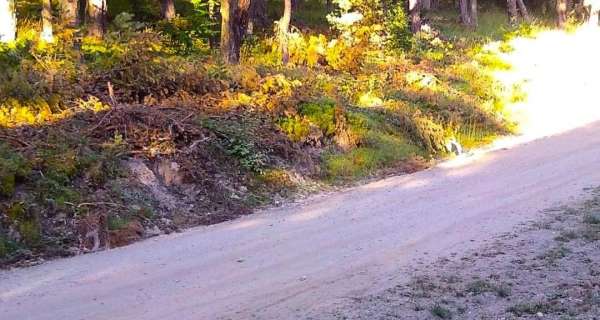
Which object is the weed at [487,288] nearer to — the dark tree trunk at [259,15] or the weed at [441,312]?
the weed at [441,312]

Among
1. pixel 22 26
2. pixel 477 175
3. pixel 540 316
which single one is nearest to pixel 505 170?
pixel 477 175

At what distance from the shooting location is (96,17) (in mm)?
17516

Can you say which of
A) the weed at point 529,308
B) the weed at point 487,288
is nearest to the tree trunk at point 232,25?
the weed at point 487,288

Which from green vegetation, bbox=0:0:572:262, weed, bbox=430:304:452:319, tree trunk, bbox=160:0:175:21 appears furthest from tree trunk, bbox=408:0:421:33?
weed, bbox=430:304:452:319

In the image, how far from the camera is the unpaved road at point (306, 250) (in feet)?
22.6

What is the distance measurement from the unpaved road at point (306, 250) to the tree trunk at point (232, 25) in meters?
6.71

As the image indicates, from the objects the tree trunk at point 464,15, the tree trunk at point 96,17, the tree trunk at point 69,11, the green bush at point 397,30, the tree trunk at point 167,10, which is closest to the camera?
the tree trunk at point 69,11

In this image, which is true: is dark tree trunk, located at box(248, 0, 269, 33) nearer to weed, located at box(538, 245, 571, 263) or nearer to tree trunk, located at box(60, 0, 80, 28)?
tree trunk, located at box(60, 0, 80, 28)

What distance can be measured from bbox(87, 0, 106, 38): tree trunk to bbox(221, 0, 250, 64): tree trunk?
296cm

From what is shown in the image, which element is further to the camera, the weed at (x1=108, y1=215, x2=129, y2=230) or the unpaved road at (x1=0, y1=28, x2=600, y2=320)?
the weed at (x1=108, y1=215, x2=129, y2=230)

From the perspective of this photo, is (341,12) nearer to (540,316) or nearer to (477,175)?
(477,175)

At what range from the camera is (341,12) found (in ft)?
72.9

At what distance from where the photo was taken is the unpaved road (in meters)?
6.89

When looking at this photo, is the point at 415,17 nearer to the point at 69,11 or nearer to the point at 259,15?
the point at 259,15
